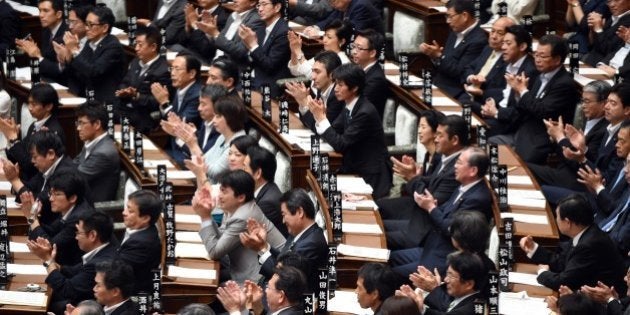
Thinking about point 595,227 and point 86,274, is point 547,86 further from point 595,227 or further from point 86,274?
point 86,274

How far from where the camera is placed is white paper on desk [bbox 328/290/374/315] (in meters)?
6.33

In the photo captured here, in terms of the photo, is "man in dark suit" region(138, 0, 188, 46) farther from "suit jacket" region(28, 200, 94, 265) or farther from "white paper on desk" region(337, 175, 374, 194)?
"suit jacket" region(28, 200, 94, 265)

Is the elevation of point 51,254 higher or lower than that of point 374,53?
lower

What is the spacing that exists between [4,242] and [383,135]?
2.14m

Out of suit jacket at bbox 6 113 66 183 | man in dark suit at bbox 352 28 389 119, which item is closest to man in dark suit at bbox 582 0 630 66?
man in dark suit at bbox 352 28 389 119

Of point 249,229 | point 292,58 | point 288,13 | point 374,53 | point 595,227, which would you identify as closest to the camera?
point 595,227

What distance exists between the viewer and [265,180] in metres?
7.33

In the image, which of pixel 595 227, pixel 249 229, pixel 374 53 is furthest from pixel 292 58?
pixel 595 227

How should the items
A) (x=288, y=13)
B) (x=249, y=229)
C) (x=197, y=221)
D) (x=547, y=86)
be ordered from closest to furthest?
(x=249, y=229), (x=197, y=221), (x=547, y=86), (x=288, y=13)

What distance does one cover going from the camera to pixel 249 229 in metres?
6.86

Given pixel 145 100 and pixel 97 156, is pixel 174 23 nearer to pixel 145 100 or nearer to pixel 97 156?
pixel 145 100

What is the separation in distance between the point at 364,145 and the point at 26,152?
2025mm

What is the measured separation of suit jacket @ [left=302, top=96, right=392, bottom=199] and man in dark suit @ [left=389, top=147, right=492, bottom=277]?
1.02 meters

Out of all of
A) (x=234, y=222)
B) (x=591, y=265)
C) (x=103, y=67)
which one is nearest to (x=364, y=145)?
(x=234, y=222)
